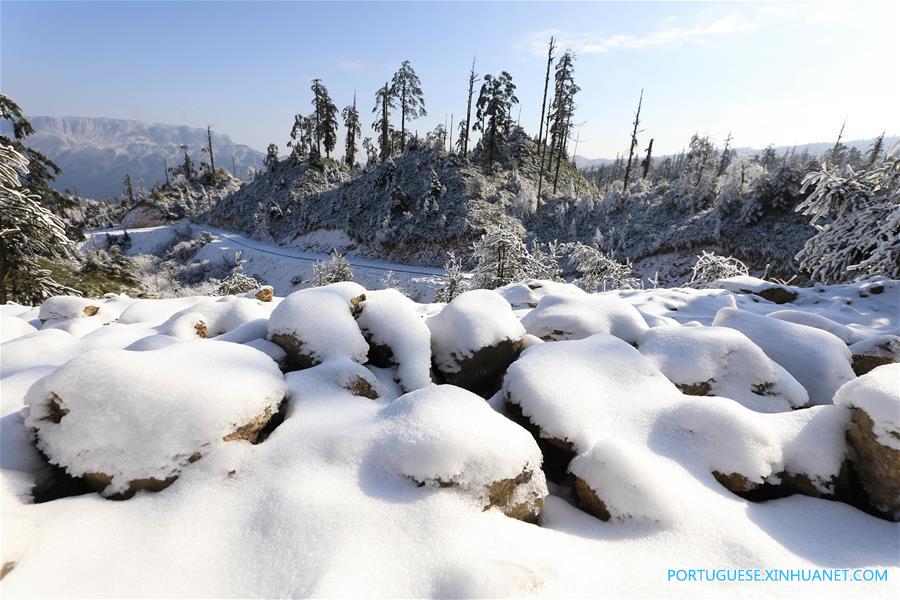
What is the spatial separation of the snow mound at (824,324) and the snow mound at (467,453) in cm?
560

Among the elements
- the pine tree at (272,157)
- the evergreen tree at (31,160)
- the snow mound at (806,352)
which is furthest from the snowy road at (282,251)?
the snow mound at (806,352)

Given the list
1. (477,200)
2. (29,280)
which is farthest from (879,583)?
(477,200)

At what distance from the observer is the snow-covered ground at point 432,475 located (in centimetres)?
220

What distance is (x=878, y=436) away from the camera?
9.62 ft

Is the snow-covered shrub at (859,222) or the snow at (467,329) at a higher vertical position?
the snow-covered shrub at (859,222)

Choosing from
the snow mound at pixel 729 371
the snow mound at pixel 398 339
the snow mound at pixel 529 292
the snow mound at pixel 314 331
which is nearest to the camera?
the snow mound at pixel 729 371

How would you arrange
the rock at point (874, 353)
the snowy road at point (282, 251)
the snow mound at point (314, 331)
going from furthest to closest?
the snowy road at point (282, 251) < the rock at point (874, 353) < the snow mound at point (314, 331)

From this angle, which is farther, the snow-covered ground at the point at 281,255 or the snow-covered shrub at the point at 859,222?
the snow-covered ground at the point at 281,255

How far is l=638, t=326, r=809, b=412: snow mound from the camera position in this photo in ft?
13.5

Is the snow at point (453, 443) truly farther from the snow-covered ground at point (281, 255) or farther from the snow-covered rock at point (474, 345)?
the snow-covered ground at point (281, 255)

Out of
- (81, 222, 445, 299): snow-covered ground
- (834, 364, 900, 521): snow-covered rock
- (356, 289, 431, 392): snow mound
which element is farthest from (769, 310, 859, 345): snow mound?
(81, 222, 445, 299): snow-covered ground

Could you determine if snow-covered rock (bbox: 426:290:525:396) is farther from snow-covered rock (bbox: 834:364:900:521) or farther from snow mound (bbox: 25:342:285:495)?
snow-covered rock (bbox: 834:364:900:521)

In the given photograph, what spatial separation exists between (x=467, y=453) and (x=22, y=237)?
12409 mm

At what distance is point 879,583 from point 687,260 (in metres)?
28.6
